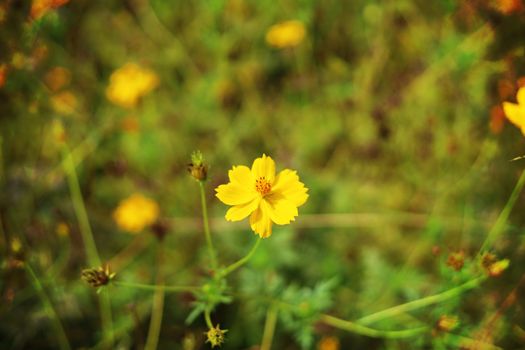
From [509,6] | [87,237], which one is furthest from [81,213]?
[509,6]

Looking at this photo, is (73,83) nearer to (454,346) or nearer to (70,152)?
(70,152)

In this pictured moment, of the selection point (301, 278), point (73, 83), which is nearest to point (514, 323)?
point (301, 278)

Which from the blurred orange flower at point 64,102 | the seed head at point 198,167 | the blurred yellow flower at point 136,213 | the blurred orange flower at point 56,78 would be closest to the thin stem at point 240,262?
the seed head at point 198,167

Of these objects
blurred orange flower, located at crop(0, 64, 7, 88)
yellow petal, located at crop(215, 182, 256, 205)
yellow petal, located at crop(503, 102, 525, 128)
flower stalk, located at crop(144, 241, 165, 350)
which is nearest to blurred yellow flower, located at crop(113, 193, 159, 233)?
flower stalk, located at crop(144, 241, 165, 350)

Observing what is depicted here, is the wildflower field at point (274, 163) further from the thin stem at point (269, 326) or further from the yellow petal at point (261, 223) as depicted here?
the yellow petal at point (261, 223)

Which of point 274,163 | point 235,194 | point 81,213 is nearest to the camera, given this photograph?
point 235,194

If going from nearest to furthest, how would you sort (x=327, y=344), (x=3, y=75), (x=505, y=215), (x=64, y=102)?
(x=505, y=215) → (x=327, y=344) → (x=3, y=75) → (x=64, y=102)

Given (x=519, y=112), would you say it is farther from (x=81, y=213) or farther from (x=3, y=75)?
(x=3, y=75)
